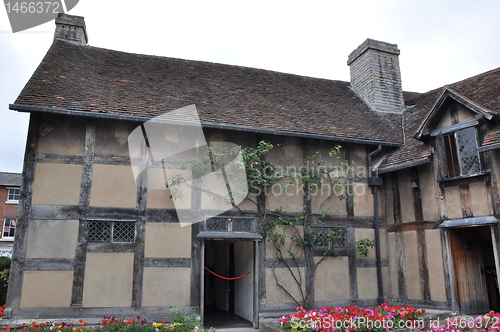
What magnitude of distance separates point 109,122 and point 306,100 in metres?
5.90

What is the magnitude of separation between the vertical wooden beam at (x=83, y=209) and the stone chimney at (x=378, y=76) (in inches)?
337

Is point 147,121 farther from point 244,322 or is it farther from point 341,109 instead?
point 341,109

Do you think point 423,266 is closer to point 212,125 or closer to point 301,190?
point 301,190

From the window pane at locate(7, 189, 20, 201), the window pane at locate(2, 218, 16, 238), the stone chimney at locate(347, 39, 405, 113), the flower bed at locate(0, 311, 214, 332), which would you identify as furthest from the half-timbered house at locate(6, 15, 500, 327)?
the window pane at locate(2, 218, 16, 238)

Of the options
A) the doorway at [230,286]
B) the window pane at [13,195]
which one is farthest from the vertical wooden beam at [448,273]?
the window pane at [13,195]

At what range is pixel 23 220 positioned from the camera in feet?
25.4

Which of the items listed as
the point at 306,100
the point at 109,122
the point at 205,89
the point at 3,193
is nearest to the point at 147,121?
the point at 109,122

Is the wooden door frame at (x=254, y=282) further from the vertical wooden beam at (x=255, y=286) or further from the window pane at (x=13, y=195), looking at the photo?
the window pane at (x=13, y=195)

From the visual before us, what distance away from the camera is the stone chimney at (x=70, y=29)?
37.9 ft

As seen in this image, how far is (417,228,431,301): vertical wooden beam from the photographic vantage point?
358 inches

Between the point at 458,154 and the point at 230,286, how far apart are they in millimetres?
7162

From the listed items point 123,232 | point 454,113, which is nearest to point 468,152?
point 454,113

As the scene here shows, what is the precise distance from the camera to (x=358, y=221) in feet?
32.7

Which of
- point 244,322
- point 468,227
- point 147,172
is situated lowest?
point 244,322
